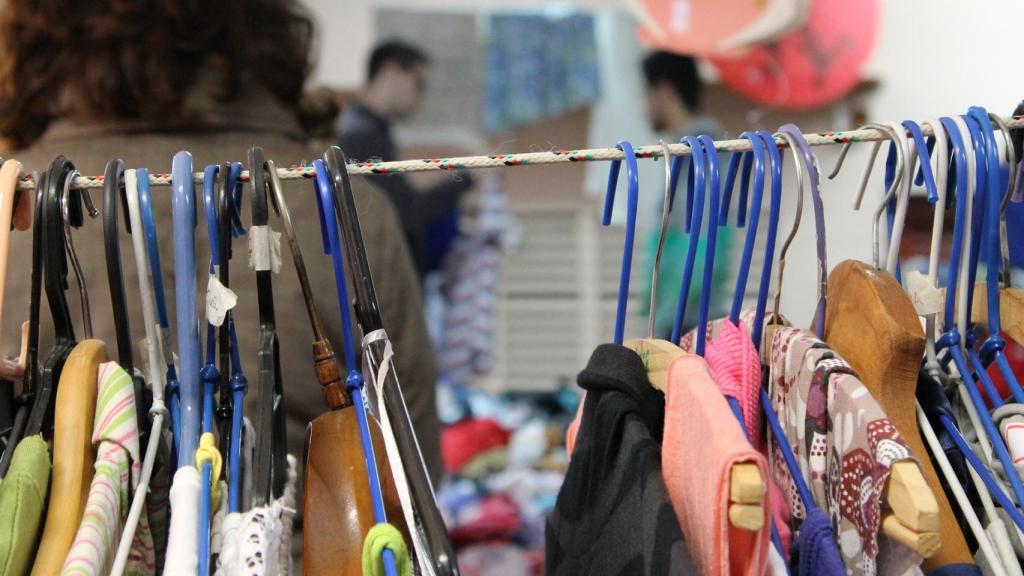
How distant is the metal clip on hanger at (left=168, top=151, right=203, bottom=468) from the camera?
21.0 inches

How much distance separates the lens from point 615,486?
51 cm

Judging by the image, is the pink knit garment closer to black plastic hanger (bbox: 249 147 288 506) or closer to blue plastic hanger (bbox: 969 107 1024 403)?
blue plastic hanger (bbox: 969 107 1024 403)

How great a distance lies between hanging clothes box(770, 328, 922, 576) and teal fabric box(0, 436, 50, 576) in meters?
0.44

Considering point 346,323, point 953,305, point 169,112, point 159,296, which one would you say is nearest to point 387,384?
point 346,323

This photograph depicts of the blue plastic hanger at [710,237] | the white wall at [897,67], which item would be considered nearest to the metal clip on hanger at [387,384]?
the blue plastic hanger at [710,237]

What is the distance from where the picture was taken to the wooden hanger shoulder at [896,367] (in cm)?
44

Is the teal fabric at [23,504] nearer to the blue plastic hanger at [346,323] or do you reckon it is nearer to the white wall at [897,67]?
the blue plastic hanger at [346,323]

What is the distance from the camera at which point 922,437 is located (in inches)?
22.3

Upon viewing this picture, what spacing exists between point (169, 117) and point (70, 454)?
0.54m

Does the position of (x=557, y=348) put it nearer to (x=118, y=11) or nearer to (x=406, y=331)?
(x=406, y=331)

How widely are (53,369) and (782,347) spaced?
46 cm

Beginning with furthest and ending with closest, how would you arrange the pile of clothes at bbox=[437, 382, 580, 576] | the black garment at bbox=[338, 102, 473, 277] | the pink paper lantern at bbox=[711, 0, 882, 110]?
the black garment at bbox=[338, 102, 473, 277]
the pink paper lantern at bbox=[711, 0, 882, 110]
the pile of clothes at bbox=[437, 382, 580, 576]

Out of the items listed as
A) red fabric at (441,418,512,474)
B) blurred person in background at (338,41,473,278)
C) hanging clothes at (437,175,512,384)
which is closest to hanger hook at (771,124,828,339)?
red fabric at (441,418,512,474)

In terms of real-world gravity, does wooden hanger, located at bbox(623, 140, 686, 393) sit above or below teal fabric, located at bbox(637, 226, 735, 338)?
below
